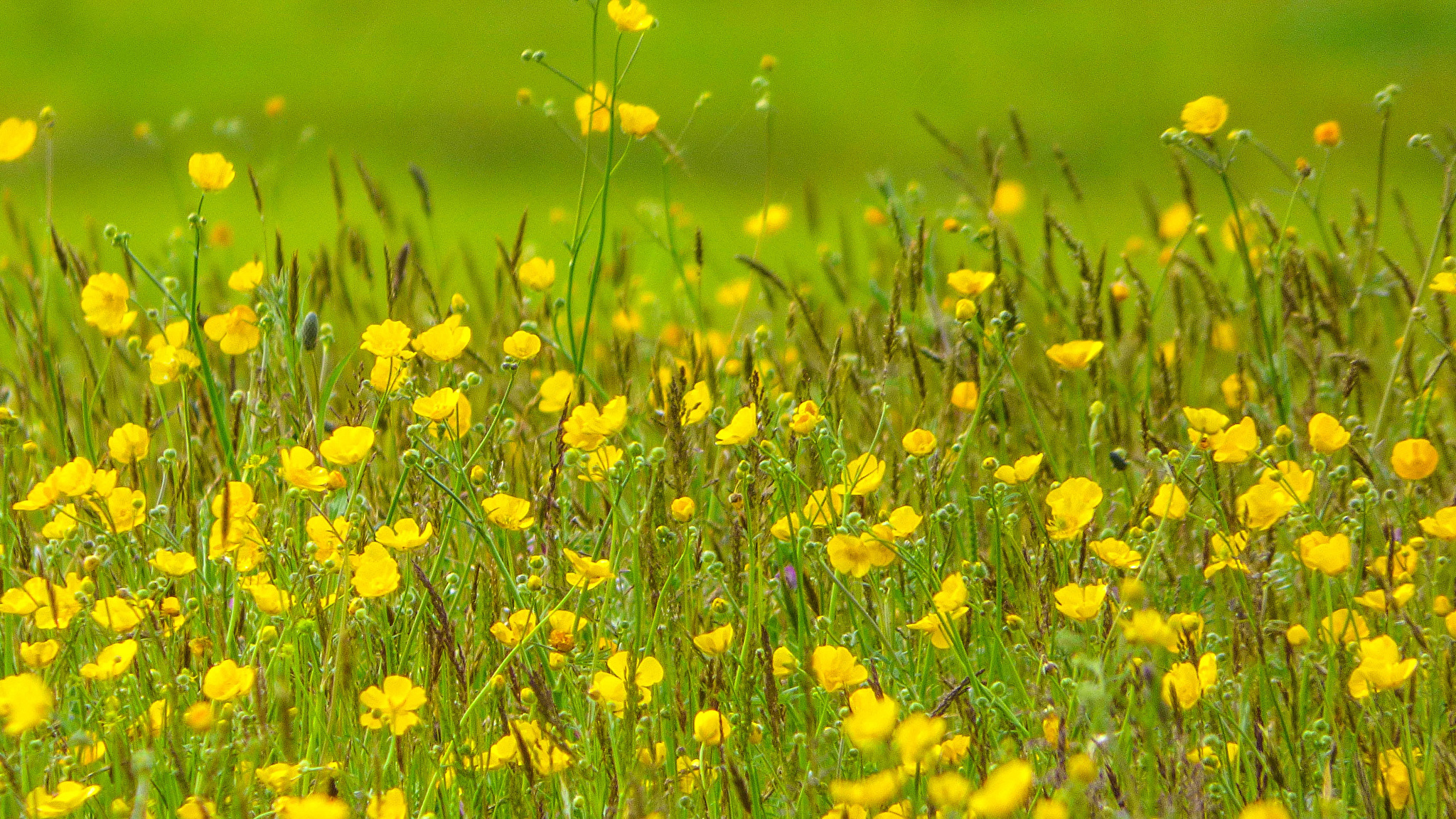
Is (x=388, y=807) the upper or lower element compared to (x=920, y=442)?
lower

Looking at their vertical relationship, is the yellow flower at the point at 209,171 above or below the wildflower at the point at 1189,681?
above

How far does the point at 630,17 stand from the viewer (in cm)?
181

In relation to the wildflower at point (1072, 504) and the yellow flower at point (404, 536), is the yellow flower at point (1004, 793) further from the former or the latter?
the yellow flower at point (404, 536)

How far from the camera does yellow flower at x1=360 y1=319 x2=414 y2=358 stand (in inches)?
61.9

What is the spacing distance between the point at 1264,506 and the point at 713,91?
5.80 metres

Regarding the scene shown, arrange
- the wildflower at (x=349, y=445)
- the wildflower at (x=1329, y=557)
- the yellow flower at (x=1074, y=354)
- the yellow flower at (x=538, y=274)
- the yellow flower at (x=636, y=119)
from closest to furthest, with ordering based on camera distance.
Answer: the wildflower at (x=1329, y=557)
the wildflower at (x=349, y=445)
the yellow flower at (x=1074, y=354)
the yellow flower at (x=636, y=119)
the yellow flower at (x=538, y=274)

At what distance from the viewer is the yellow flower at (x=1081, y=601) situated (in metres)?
1.32

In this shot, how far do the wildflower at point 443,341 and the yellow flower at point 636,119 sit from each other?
468 mm

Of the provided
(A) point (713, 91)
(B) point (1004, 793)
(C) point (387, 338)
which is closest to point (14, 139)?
(C) point (387, 338)

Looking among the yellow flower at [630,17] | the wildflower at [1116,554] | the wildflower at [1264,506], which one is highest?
the yellow flower at [630,17]

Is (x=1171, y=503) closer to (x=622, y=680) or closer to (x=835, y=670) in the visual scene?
(x=835, y=670)

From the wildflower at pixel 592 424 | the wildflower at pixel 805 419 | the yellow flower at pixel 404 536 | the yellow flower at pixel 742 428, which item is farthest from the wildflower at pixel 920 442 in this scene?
the yellow flower at pixel 404 536

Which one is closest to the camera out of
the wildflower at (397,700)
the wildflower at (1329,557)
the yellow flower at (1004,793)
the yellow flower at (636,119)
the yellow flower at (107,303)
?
the yellow flower at (1004,793)

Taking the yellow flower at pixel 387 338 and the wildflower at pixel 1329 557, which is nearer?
the wildflower at pixel 1329 557
